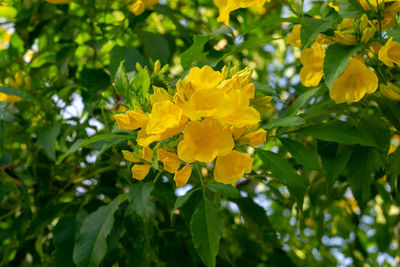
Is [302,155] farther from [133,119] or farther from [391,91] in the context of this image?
[133,119]

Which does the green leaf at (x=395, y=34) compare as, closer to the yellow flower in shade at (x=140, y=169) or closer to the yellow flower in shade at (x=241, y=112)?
the yellow flower in shade at (x=241, y=112)

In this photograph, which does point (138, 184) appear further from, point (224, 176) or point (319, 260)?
point (319, 260)

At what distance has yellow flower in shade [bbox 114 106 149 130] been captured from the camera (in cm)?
78

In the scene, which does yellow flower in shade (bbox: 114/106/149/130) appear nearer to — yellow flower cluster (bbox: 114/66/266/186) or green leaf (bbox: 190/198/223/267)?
yellow flower cluster (bbox: 114/66/266/186)

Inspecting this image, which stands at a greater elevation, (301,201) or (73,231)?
(301,201)

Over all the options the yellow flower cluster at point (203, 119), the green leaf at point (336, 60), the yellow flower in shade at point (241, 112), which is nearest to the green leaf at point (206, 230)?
the yellow flower cluster at point (203, 119)

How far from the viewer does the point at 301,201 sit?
0.95 meters

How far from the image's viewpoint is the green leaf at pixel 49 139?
1.17m

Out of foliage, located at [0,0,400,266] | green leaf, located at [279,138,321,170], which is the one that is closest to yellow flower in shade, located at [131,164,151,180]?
foliage, located at [0,0,400,266]

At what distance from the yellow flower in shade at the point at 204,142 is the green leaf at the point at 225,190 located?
20 centimetres

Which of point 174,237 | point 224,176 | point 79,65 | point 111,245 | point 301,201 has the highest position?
point 224,176

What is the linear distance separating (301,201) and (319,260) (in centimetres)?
127

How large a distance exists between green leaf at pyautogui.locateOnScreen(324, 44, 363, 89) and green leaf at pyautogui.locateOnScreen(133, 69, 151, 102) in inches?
13.4

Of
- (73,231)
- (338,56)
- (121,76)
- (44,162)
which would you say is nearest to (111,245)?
(73,231)
